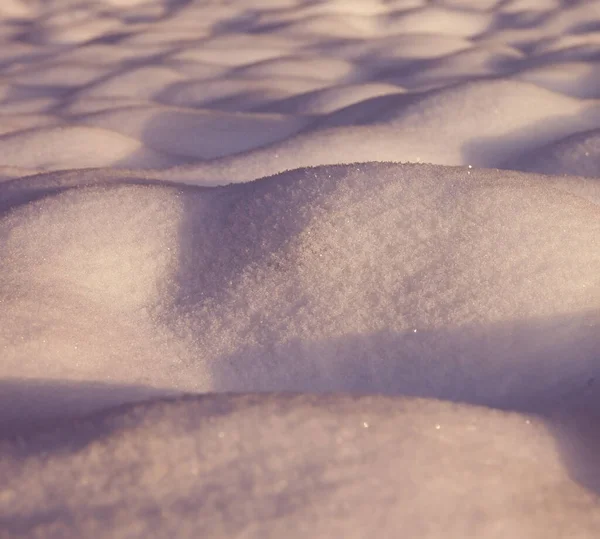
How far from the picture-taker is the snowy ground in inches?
21.2

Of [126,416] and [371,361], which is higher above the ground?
[126,416]

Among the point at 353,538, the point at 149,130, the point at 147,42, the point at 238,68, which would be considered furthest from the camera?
the point at 147,42

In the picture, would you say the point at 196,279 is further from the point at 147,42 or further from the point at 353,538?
the point at 147,42

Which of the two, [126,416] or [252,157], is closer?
[126,416]

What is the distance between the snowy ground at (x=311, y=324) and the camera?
54cm

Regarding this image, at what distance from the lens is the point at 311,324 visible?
812 mm

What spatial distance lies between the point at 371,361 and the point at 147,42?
75.3 inches

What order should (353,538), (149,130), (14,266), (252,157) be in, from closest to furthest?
(353,538)
(14,266)
(252,157)
(149,130)

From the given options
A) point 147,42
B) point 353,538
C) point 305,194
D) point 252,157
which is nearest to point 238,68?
point 147,42

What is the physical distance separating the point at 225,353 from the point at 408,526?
0.35 metres

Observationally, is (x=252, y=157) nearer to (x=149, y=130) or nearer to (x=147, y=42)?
(x=149, y=130)

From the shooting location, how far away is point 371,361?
79 cm

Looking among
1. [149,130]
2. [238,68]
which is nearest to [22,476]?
[149,130]

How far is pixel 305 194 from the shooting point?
918mm
